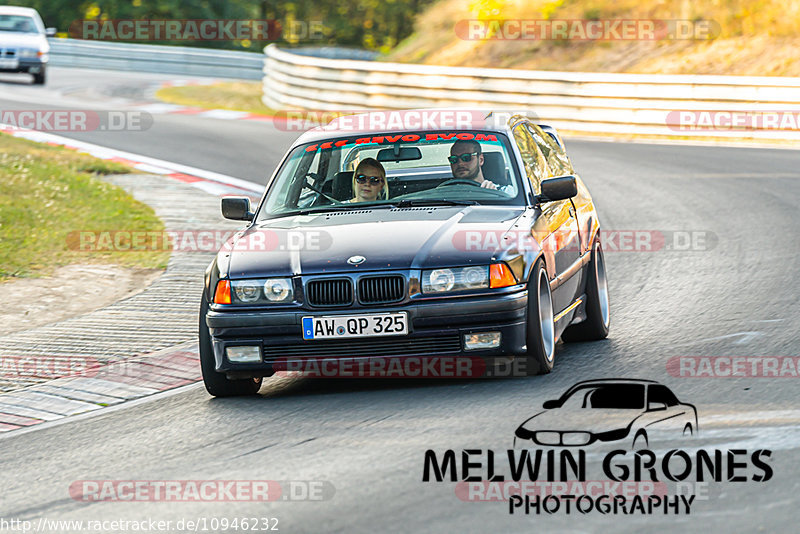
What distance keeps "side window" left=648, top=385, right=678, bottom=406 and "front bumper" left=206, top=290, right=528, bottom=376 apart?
0.74m

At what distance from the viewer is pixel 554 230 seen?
7648mm

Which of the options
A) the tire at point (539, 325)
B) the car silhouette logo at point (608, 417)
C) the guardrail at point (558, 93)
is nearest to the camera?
the car silhouette logo at point (608, 417)

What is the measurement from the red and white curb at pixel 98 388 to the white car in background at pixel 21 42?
79.0 ft

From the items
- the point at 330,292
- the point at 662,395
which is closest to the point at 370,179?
the point at 330,292

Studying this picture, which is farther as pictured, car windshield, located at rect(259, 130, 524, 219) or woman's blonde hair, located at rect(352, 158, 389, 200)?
woman's blonde hair, located at rect(352, 158, 389, 200)

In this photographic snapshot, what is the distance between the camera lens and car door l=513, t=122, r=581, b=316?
7.38 metres

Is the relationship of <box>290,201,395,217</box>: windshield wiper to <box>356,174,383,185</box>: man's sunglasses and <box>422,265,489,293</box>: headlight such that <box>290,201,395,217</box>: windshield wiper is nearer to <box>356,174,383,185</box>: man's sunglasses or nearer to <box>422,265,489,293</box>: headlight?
<box>356,174,383,185</box>: man's sunglasses

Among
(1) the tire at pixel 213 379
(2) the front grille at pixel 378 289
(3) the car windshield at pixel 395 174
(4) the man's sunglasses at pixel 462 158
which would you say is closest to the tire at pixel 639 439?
(2) the front grille at pixel 378 289

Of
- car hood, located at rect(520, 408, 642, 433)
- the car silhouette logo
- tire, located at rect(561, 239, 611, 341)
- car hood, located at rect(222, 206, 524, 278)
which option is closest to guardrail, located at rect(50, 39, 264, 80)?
tire, located at rect(561, 239, 611, 341)

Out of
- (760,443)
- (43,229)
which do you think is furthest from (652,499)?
(43,229)

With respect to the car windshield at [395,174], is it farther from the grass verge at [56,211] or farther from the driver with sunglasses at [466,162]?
the grass verge at [56,211]

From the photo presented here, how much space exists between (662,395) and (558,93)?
18680 millimetres

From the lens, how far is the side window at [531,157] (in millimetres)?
8070

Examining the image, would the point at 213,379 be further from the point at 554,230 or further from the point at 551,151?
the point at 551,151
